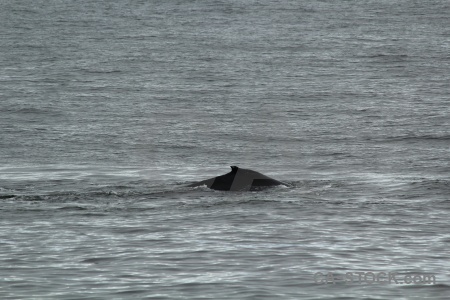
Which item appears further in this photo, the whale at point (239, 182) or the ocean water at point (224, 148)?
the whale at point (239, 182)

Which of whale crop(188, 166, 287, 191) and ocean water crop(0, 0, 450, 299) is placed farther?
whale crop(188, 166, 287, 191)

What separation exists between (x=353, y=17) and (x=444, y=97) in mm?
31005

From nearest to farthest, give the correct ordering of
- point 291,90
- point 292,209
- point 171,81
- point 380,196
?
point 292,209
point 380,196
point 291,90
point 171,81

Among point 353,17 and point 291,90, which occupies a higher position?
point 353,17

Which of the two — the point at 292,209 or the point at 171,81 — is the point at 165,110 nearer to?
the point at 171,81

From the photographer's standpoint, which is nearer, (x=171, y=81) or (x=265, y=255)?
(x=265, y=255)

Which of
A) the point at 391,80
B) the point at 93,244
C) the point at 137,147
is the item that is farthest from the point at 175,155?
the point at 391,80

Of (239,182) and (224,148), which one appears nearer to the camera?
(239,182)

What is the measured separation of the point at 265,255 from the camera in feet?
52.4

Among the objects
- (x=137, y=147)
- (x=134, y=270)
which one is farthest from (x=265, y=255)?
(x=137, y=147)

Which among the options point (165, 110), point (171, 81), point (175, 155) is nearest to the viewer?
point (175, 155)

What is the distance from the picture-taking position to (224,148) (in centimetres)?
3544

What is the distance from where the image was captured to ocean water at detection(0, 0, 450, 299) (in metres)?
15.1

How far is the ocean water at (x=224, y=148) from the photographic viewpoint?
49.6 ft
